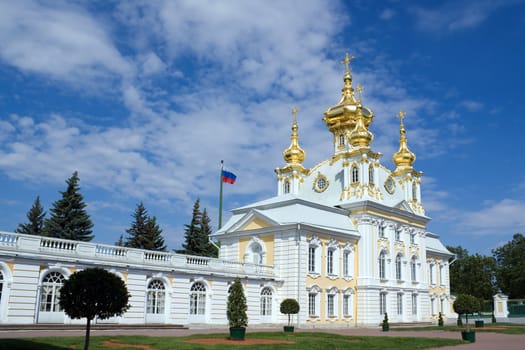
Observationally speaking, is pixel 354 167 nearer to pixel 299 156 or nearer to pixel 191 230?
pixel 299 156

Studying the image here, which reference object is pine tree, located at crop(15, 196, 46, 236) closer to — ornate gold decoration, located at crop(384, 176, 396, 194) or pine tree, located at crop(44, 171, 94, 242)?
pine tree, located at crop(44, 171, 94, 242)

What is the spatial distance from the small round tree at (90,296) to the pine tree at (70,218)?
3139 centimetres

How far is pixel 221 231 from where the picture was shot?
129ft

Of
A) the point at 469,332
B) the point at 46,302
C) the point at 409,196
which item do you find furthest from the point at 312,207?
the point at 46,302

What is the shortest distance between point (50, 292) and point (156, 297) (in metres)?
5.57

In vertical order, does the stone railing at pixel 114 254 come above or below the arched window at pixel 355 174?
below

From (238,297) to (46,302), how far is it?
8.43 metres

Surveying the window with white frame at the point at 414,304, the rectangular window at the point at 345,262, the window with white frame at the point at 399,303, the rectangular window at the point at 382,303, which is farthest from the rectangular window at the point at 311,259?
the window with white frame at the point at 414,304

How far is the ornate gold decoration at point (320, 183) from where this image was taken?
43.5 meters

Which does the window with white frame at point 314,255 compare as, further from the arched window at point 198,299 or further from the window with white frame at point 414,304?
the window with white frame at point 414,304

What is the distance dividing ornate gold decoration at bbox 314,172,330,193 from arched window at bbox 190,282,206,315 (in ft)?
55.7

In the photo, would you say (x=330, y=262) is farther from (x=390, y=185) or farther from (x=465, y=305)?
(x=390, y=185)

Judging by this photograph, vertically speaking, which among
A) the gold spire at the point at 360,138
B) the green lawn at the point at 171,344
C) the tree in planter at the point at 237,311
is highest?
the gold spire at the point at 360,138

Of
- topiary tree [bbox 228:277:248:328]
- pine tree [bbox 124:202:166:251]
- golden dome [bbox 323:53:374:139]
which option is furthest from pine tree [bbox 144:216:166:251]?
topiary tree [bbox 228:277:248:328]
